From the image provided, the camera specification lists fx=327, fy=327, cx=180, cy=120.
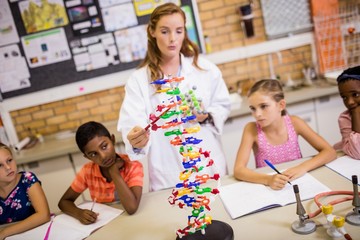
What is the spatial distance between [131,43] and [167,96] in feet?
5.36

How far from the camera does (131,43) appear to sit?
310 cm

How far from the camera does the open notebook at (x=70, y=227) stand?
1321mm

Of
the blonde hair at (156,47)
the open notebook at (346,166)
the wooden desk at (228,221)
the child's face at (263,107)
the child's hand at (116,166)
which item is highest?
the blonde hair at (156,47)

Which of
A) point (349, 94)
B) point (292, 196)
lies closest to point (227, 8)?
point (349, 94)

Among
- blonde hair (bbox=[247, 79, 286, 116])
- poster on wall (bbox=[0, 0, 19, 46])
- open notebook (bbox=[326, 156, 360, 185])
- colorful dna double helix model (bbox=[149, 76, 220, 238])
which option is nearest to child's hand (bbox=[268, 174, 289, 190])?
open notebook (bbox=[326, 156, 360, 185])

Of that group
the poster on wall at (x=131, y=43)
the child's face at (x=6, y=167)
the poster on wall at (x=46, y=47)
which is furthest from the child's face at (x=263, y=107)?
the poster on wall at (x=46, y=47)

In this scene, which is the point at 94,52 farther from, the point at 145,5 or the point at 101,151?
the point at 101,151

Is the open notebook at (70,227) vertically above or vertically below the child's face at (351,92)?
below

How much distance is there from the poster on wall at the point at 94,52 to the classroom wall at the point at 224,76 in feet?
0.90

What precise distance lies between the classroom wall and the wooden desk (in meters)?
1.86

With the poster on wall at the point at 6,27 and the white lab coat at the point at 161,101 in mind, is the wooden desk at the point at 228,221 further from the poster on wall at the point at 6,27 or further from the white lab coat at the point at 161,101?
the poster on wall at the point at 6,27

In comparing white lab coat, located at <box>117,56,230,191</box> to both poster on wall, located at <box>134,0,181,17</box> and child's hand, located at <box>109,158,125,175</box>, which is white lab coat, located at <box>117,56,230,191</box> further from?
poster on wall, located at <box>134,0,181,17</box>

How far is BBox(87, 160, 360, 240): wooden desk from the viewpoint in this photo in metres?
1.06

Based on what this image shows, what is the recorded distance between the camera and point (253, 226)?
3.67 feet
